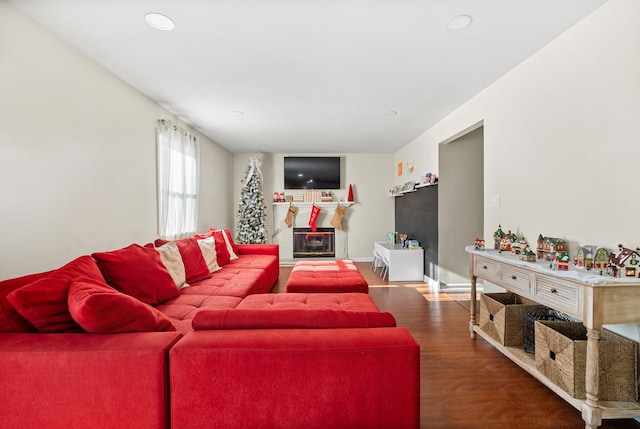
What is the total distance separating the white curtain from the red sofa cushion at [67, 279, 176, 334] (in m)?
2.57

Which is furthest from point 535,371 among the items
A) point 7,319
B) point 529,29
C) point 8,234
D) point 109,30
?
point 109,30

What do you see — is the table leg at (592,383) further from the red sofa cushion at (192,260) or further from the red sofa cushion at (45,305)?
the red sofa cushion at (192,260)

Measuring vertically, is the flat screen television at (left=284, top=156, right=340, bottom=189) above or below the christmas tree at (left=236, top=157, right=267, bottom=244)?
above

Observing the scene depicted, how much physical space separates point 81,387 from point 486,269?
9.23 ft

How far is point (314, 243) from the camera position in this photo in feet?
23.6

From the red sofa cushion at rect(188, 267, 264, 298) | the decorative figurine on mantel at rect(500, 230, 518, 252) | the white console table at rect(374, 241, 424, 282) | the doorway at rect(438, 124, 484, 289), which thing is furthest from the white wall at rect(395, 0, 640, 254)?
the red sofa cushion at rect(188, 267, 264, 298)

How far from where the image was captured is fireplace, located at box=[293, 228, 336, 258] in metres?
7.14

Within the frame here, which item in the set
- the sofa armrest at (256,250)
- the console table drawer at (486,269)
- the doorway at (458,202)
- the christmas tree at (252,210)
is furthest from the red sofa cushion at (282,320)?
the christmas tree at (252,210)

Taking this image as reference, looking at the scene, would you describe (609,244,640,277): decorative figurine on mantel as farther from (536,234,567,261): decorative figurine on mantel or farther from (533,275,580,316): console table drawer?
(536,234,567,261): decorative figurine on mantel

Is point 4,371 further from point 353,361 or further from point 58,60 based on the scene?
point 58,60

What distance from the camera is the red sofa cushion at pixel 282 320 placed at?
4.74 feet

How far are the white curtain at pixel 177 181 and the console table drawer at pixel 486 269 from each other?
11.6 feet

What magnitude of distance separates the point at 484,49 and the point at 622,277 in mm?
1881

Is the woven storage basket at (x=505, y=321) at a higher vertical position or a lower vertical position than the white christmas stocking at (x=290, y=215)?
lower
